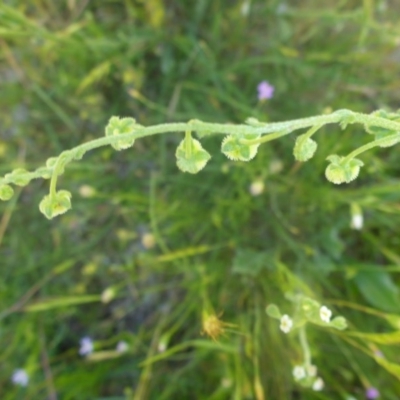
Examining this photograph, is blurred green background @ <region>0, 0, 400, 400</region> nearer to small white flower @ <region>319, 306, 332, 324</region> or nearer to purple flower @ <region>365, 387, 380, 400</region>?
purple flower @ <region>365, 387, 380, 400</region>

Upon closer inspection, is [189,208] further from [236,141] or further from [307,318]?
[236,141]

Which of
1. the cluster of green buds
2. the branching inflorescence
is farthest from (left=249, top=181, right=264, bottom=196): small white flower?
the branching inflorescence

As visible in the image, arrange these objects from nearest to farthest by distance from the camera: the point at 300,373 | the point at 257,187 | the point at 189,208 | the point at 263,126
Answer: the point at 263,126, the point at 300,373, the point at 257,187, the point at 189,208

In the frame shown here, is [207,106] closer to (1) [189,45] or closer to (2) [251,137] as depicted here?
(1) [189,45]

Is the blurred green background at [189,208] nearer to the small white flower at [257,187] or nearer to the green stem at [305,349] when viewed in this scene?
the small white flower at [257,187]

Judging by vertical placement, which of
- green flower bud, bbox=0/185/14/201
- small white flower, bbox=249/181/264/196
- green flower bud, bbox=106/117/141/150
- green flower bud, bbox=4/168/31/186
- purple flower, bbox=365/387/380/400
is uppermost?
small white flower, bbox=249/181/264/196

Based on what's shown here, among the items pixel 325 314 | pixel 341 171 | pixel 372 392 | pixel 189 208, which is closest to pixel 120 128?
pixel 341 171
